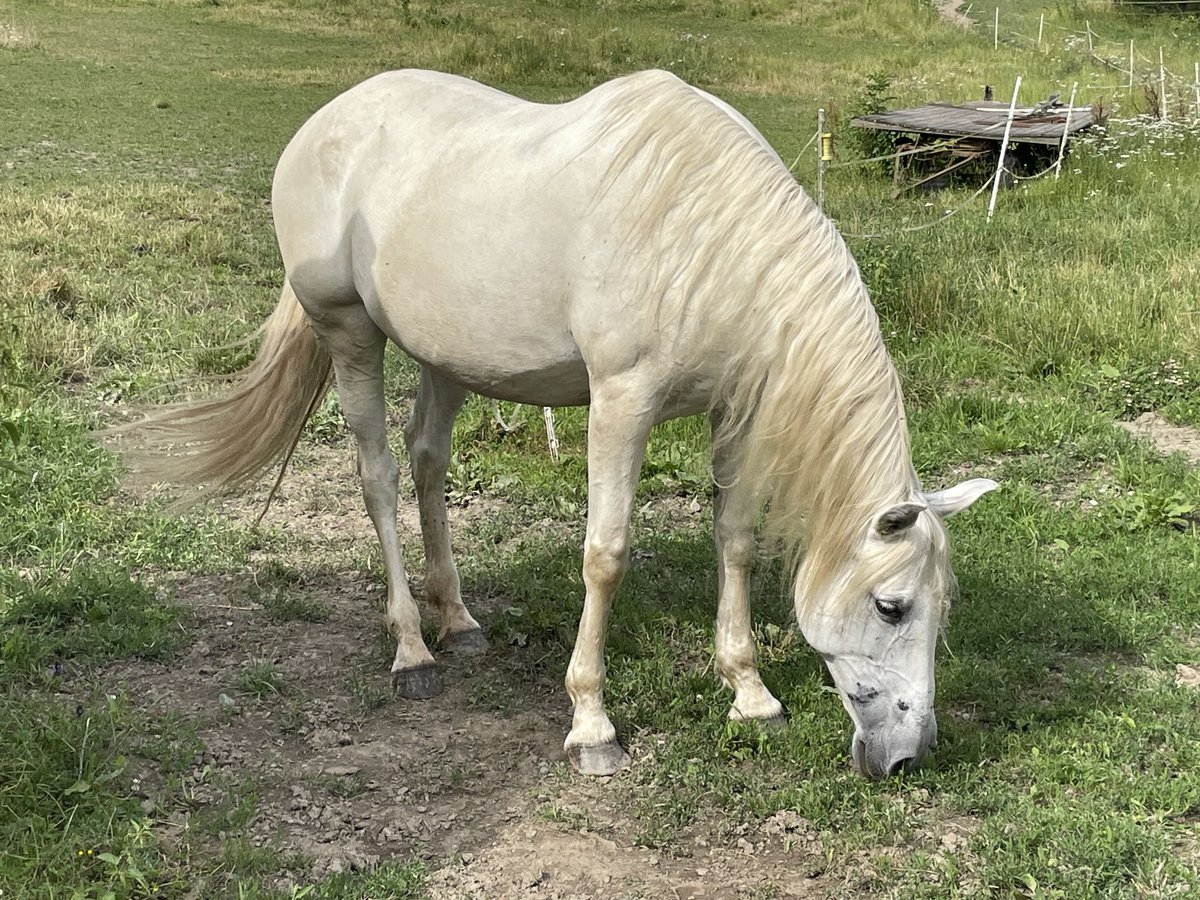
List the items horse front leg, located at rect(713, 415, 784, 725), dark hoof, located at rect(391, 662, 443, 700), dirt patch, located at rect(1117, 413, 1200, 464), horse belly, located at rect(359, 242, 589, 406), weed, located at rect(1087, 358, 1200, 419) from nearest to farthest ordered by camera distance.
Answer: horse belly, located at rect(359, 242, 589, 406) < horse front leg, located at rect(713, 415, 784, 725) < dark hoof, located at rect(391, 662, 443, 700) < dirt patch, located at rect(1117, 413, 1200, 464) < weed, located at rect(1087, 358, 1200, 419)

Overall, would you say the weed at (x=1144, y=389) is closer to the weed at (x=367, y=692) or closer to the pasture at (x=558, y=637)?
the pasture at (x=558, y=637)

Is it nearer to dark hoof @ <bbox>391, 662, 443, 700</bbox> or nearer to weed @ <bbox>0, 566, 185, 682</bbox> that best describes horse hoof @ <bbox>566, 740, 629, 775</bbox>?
dark hoof @ <bbox>391, 662, 443, 700</bbox>

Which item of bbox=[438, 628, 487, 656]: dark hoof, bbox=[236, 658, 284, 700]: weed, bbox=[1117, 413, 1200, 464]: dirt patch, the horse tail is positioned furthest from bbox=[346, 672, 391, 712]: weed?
bbox=[1117, 413, 1200, 464]: dirt patch

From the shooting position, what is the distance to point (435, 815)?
326 cm

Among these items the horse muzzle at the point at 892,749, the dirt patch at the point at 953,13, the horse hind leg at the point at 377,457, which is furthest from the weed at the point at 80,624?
the dirt patch at the point at 953,13

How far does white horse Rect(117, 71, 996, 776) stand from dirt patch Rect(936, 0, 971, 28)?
24939mm

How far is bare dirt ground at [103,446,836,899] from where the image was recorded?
303cm

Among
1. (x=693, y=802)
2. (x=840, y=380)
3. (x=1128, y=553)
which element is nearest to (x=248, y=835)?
(x=693, y=802)

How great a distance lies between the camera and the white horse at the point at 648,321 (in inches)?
121

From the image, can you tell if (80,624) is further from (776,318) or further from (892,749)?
(892,749)

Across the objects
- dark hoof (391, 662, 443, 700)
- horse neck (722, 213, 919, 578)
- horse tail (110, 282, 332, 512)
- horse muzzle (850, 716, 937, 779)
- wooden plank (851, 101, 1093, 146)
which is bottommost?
dark hoof (391, 662, 443, 700)

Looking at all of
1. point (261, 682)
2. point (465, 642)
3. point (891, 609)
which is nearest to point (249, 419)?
point (261, 682)

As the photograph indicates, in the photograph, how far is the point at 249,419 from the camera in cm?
441

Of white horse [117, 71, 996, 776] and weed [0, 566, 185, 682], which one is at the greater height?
white horse [117, 71, 996, 776]
